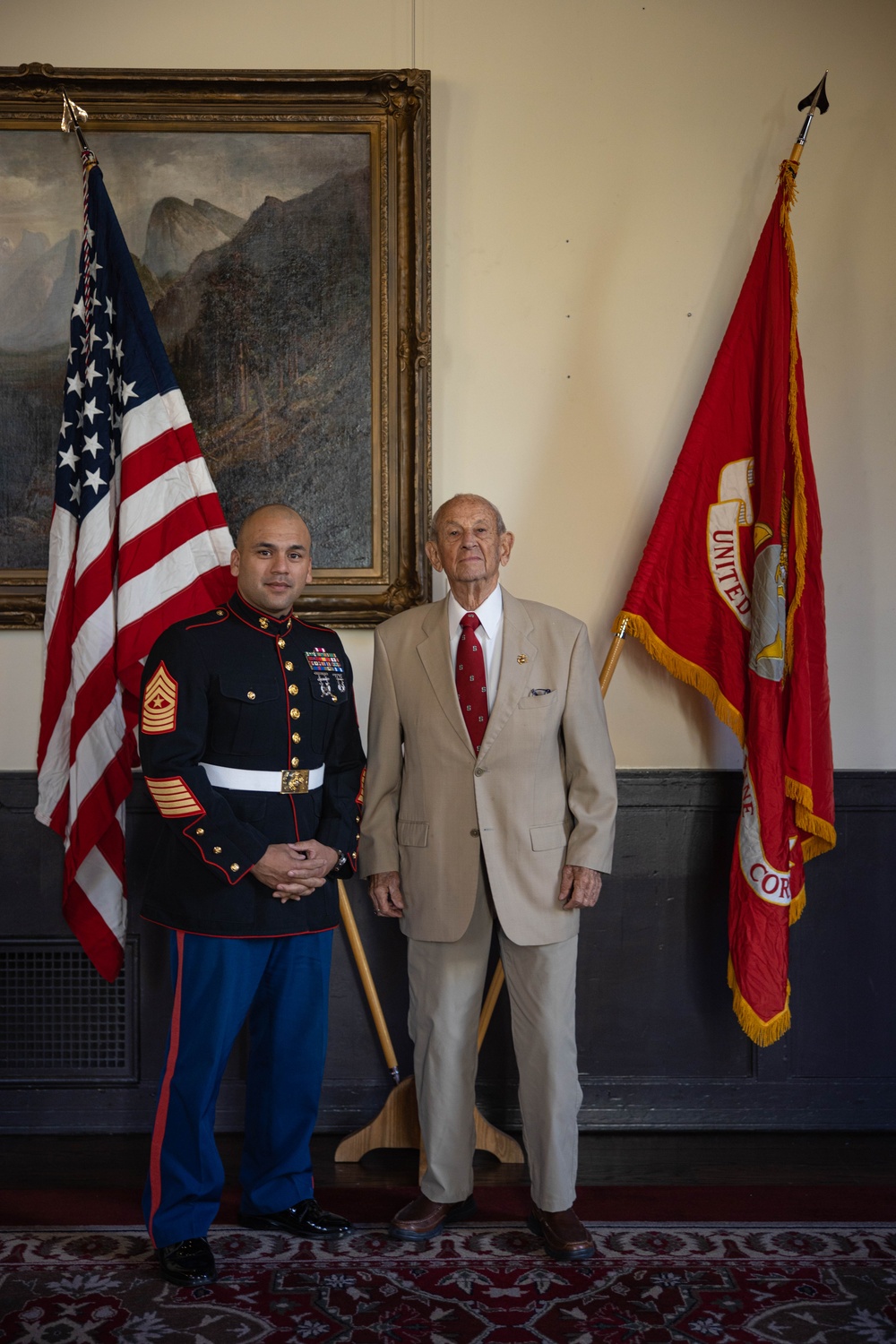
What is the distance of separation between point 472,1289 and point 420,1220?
281 mm

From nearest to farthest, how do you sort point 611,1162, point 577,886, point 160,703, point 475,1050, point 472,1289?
point 472,1289 < point 160,703 < point 577,886 < point 475,1050 < point 611,1162

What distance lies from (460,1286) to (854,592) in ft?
7.76

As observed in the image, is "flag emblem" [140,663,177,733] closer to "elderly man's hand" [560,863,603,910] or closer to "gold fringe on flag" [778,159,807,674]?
"elderly man's hand" [560,863,603,910]

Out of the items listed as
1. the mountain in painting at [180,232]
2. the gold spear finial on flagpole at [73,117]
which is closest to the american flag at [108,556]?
the gold spear finial on flagpole at [73,117]

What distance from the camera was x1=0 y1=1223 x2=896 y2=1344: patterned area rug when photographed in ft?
6.97

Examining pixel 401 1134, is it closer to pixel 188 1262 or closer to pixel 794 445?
pixel 188 1262

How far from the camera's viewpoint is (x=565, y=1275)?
2.35m

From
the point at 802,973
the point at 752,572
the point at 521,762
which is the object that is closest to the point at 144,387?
the point at 521,762

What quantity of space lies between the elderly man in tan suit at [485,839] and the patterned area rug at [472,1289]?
146 mm

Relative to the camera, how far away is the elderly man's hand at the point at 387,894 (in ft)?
8.59

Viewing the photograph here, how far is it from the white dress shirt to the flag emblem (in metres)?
0.70

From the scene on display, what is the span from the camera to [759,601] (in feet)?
10.1

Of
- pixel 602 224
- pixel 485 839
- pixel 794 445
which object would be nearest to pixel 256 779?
pixel 485 839

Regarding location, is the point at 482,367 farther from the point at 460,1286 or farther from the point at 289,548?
the point at 460,1286
